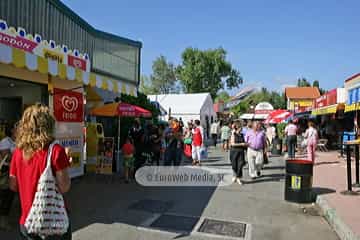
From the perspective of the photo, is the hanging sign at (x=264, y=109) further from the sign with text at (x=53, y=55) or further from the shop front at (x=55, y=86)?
the sign with text at (x=53, y=55)

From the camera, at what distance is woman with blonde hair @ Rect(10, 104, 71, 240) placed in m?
2.44

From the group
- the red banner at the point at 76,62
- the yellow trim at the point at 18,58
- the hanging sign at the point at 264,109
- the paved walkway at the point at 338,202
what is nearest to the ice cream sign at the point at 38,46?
the red banner at the point at 76,62

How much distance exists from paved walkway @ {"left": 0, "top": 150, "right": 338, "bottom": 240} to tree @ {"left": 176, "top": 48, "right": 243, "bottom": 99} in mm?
52634

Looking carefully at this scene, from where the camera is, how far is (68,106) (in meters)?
8.69

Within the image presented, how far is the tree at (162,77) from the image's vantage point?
76562mm

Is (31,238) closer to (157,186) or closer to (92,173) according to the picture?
(157,186)

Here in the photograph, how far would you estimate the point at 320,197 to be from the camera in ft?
22.5

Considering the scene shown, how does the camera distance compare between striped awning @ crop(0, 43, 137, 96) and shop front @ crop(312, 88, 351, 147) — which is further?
shop front @ crop(312, 88, 351, 147)

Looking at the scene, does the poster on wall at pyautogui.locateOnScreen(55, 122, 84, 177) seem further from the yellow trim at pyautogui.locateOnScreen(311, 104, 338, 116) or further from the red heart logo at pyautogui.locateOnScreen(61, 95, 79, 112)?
the yellow trim at pyautogui.locateOnScreen(311, 104, 338, 116)

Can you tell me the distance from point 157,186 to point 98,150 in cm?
231

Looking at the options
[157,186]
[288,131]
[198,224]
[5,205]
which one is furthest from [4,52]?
[288,131]

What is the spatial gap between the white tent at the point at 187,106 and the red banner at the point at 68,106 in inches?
719

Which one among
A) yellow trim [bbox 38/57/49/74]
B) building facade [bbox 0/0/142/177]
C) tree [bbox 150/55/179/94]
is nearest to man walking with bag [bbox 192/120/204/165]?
building facade [bbox 0/0/142/177]

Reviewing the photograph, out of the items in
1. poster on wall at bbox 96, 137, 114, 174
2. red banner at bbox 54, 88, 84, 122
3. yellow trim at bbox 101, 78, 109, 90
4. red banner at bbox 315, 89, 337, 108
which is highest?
red banner at bbox 315, 89, 337, 108
